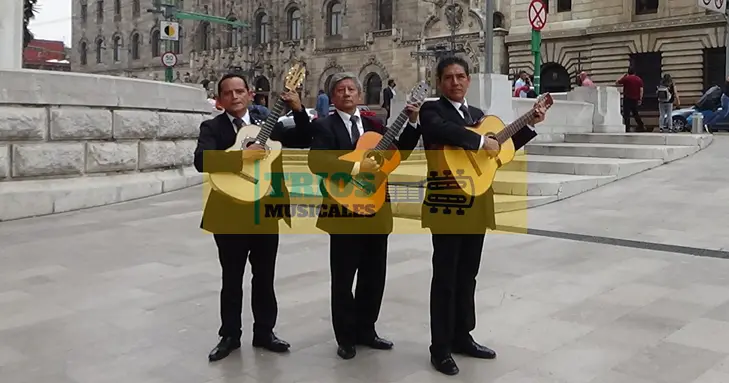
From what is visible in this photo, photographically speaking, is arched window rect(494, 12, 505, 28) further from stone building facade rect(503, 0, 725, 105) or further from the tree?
the tree

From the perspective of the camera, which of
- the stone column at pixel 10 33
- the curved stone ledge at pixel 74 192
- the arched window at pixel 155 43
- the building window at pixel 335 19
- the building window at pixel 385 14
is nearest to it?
the curved stone ledge at pixel 74 192

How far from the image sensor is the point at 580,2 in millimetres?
34219

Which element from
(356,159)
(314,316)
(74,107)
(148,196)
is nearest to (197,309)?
(314,316)

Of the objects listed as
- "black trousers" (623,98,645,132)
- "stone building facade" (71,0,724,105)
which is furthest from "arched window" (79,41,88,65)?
"black trousers" (623,98,645,132)

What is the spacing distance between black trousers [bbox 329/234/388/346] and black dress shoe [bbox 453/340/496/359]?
1.94 feet

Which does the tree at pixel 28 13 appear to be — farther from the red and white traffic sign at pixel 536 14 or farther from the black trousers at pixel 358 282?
the black trousers at pixel 358 282

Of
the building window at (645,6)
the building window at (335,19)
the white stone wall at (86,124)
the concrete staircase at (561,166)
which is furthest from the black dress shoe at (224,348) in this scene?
the building window at (335,19)

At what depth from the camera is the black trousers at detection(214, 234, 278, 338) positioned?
4500 mm

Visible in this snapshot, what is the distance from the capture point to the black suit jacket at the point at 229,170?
4250 mm

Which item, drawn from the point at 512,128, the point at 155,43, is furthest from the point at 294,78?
the point at 155,43

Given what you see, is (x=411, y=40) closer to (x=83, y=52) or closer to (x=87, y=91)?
(x=87, y=91)

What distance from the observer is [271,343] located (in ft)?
15.0

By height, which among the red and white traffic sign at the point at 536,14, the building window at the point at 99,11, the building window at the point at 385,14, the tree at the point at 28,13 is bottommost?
the red and white traffic sign at the point at 536,14

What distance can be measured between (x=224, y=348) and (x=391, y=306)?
5.40 feet
